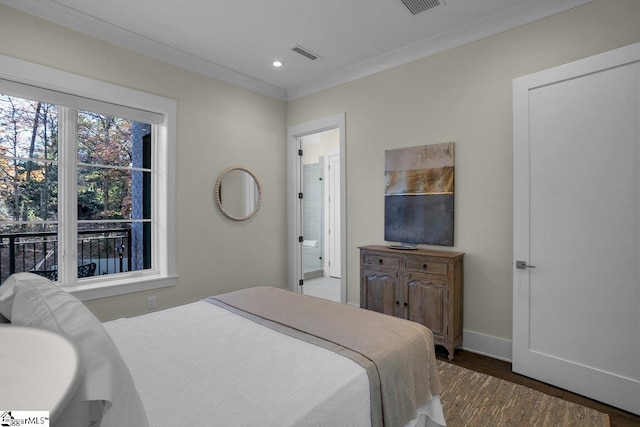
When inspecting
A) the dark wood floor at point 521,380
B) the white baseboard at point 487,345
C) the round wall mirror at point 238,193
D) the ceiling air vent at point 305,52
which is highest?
the ceiling air vent at point 305,52

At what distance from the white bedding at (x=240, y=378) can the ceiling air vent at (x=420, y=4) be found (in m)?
2.57

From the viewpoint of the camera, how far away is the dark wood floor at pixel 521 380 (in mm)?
2018

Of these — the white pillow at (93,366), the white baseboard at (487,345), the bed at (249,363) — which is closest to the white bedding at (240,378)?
the bed at (249,363)

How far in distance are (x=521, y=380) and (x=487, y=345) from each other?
0.41m

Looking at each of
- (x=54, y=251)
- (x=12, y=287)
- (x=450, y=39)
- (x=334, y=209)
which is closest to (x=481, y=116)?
(x=450, y=39)

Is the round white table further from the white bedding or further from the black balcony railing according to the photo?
the black balcony railing

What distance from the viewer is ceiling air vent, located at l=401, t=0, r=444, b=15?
2535mm

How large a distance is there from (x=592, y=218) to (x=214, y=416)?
8.30 feet

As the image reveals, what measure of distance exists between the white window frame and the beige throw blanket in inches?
57.6

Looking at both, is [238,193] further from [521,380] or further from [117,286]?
[521,380]

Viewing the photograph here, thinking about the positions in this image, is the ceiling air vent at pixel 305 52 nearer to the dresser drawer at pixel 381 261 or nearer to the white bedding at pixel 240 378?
the dresser drawer at pixel 381 261

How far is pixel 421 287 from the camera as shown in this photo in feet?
9.47

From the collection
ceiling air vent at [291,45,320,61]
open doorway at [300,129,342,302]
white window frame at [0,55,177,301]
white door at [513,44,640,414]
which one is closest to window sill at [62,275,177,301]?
white window frame at [0,55,177,301]

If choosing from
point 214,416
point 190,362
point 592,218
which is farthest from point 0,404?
point 592,218
